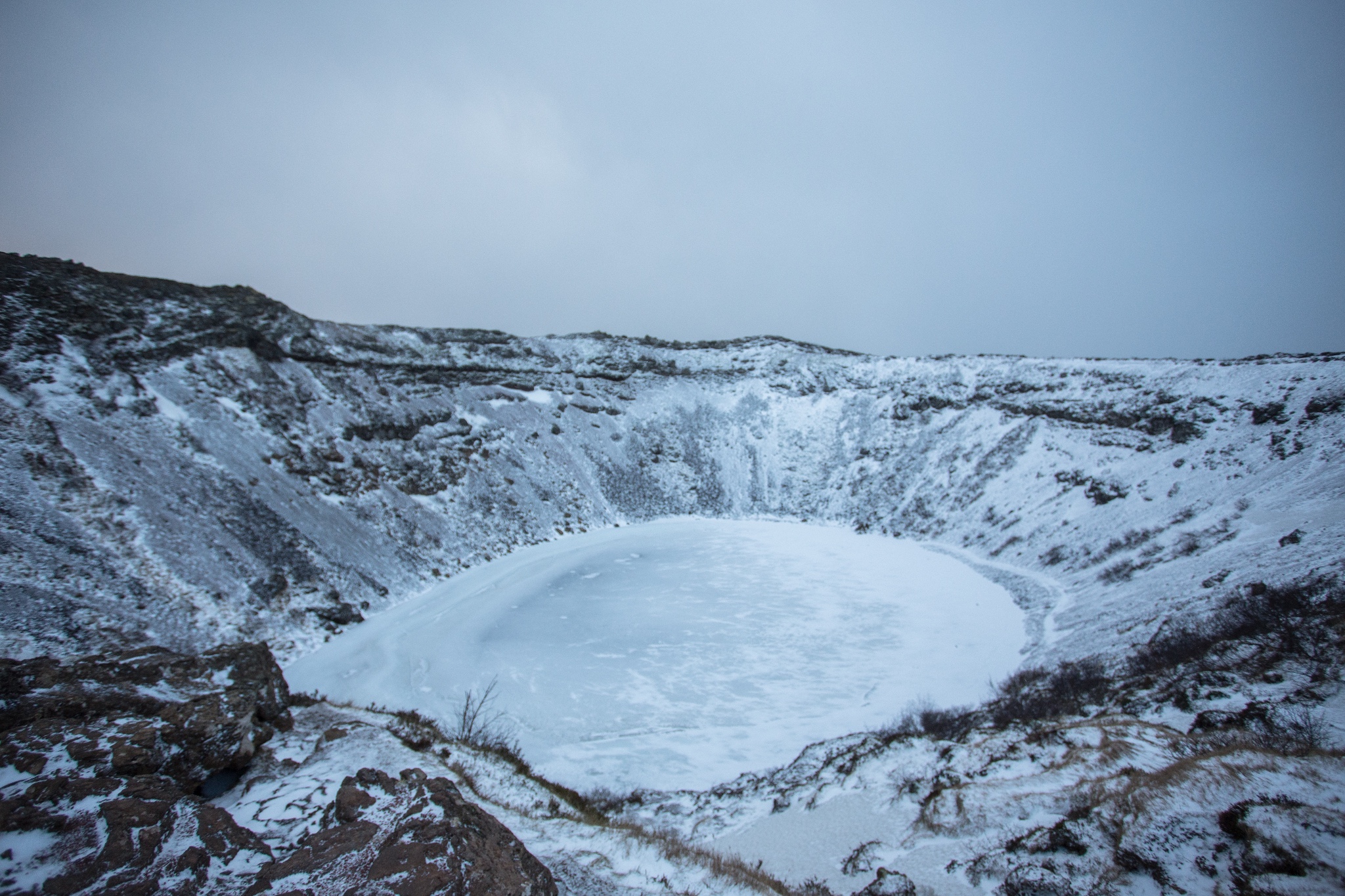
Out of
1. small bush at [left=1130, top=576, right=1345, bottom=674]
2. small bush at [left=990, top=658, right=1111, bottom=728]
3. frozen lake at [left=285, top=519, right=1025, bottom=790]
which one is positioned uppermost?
small bush at [left=1130, top=576, right=1345, bottom=674]

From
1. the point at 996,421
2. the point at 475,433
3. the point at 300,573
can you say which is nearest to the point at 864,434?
the point at 996,421

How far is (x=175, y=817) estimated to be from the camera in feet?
19.2

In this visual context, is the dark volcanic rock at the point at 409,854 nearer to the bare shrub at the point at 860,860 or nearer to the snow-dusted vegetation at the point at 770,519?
the snow-dusted vegetation at the point at 770,519

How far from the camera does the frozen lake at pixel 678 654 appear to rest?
44.3ft

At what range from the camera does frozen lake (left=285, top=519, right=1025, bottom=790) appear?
13.5m

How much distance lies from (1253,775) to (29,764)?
13.2 meters

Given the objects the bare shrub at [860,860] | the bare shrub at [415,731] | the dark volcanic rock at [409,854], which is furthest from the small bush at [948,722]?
the bare shrub at [415,731]

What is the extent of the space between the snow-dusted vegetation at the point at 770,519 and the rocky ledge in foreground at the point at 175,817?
0.48 m

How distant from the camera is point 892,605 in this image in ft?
72.4

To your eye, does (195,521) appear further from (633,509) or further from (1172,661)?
(1172,661)

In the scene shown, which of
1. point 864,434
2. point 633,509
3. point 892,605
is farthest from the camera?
point 864,434

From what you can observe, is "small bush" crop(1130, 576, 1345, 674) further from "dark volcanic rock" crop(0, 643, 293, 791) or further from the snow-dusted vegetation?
"dark volcanic rock" crop(0, 643, 293, 791)

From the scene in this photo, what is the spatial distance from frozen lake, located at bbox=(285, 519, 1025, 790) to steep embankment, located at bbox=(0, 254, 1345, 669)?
2.42m

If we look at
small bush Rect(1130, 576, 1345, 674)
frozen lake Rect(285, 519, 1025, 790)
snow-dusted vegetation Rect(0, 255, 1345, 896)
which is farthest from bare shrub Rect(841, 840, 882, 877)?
small bush Rect(1130, 576, 1345, 674)
